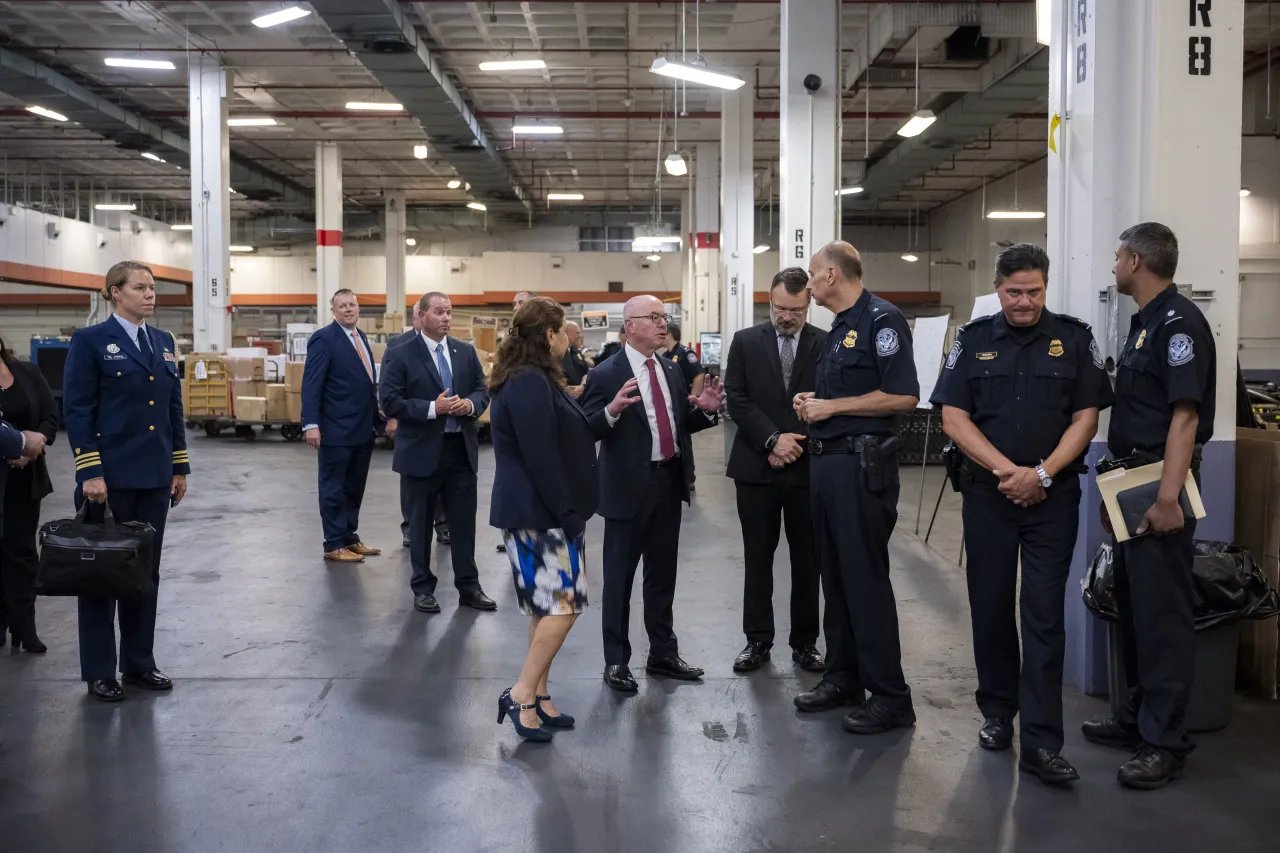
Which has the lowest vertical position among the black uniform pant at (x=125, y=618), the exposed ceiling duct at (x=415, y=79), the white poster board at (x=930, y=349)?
the black uniform pant at (x=125, y=618)

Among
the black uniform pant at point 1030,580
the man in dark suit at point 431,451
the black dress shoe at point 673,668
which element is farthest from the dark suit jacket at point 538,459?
the man in dark suit at point 431,451

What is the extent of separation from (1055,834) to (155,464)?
11.4 feet

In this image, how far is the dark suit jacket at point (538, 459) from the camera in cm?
366

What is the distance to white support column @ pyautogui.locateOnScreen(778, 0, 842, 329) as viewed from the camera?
1064cm

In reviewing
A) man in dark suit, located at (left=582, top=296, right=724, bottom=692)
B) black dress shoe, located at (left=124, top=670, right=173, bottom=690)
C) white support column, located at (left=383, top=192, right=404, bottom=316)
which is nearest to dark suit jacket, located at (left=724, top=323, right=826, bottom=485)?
man in dark suit, located at (left=582, top=296, right=724, bottom=692)

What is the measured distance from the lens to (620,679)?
4418 millimetres

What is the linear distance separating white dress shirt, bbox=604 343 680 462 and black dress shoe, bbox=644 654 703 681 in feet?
2.85

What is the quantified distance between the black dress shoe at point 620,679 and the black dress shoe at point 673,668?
0.16m

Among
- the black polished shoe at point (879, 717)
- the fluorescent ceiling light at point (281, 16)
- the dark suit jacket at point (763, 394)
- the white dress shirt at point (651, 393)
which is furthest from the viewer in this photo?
the fluorescent ceiling light at point (281, 16)

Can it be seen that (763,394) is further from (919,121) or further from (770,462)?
(919,121)

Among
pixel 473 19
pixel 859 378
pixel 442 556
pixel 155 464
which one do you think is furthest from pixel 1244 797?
pixel 473 19

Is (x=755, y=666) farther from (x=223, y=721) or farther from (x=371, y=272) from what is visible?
(x=371, y=272)

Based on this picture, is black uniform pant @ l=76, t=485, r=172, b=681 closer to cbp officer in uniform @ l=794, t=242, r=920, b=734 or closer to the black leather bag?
the black leather bag

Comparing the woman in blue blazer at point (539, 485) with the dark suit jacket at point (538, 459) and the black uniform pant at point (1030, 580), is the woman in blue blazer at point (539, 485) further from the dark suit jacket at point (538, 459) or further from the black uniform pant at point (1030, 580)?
the black uniform pant at point (1030, 580)
